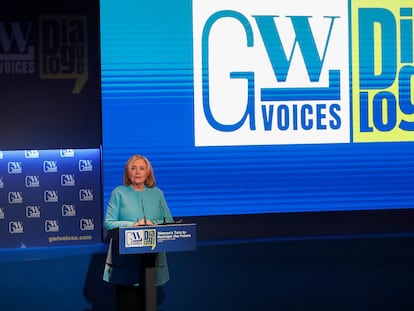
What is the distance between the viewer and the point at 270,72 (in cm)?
555

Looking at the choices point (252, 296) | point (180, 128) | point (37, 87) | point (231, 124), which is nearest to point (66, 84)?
point (37, 87)

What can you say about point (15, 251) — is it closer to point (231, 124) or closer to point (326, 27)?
point (231, 124)

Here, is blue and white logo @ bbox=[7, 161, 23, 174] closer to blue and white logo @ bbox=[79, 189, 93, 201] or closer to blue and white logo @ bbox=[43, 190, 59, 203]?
blue and white logo @ bbox=[43, 190, 59, 203]

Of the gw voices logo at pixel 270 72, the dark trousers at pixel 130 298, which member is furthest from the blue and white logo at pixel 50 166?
the dark trousers at pixel 130 298

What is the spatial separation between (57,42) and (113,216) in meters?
1.57

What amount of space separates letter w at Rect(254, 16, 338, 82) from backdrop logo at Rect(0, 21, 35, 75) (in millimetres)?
1684

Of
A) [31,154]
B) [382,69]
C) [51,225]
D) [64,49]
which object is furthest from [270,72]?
[51,225]

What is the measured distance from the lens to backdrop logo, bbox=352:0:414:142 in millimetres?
5664

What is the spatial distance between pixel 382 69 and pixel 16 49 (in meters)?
2.75

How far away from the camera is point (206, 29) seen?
549cm

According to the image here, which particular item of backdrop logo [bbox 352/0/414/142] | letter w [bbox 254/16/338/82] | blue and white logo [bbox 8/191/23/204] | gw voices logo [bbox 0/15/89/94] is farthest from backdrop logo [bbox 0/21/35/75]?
backdrop logo [bbox 352/0/414/142]

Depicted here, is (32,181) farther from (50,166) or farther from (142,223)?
(142,223)

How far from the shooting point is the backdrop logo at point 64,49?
531 cm

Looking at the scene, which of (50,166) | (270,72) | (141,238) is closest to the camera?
(141,238)
